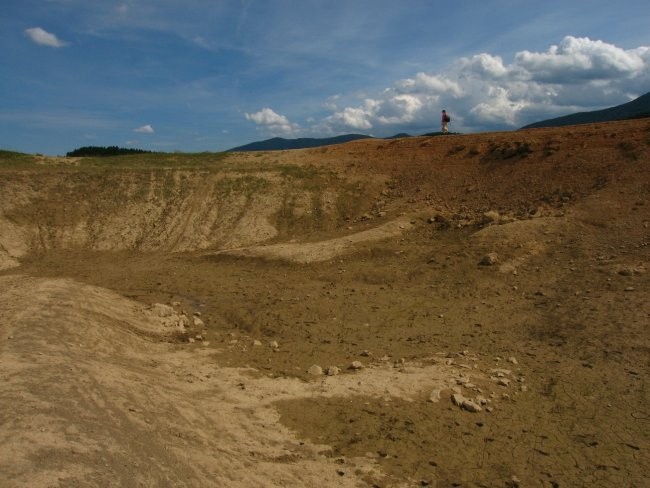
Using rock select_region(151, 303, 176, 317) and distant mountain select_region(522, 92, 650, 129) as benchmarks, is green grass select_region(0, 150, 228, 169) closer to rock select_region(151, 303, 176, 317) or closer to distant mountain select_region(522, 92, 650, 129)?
rock select_region(151, 303, 176, 317)

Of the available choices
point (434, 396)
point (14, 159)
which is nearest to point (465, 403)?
point (434, 396)

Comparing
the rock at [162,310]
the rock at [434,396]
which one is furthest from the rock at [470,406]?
the rock at [162,310]

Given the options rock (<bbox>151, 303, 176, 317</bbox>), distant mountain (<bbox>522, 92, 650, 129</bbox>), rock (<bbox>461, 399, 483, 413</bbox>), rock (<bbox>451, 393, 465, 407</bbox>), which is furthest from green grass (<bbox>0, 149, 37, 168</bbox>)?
distant mountain (<bbox>522, 92, 650, 129</bbox>)

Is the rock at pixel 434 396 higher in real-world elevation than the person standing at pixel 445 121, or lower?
lower

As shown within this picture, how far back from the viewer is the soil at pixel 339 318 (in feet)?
21.1

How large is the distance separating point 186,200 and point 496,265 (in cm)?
1587

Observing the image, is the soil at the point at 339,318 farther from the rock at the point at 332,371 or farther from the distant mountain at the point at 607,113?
the distant mountain at the point at 607,113

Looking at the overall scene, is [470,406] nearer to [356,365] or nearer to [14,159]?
[356,365]

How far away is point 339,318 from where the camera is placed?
12.9m

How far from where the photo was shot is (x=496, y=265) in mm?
15039

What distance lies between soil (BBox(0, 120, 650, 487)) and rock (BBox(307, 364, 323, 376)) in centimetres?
3

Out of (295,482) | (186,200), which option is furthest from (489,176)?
(295,482)

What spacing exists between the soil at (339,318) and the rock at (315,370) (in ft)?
0.10

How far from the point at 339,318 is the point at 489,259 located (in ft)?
18.5
